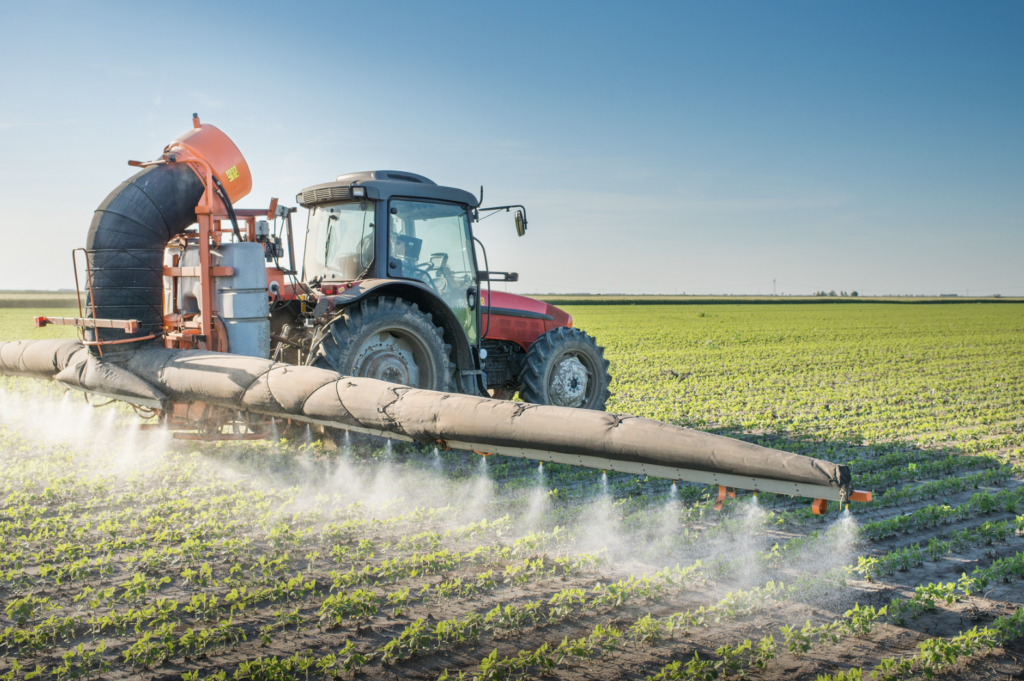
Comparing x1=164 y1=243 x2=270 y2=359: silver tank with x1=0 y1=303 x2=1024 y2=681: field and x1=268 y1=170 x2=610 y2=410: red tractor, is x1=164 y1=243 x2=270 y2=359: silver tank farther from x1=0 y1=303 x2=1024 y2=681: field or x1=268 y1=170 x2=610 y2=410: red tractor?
x1=0 y1=303 x2=1024 y2=681: field

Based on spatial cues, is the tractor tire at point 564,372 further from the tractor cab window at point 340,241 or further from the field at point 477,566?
the tractor cab window at point 340,241

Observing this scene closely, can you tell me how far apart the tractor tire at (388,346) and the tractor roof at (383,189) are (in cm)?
111

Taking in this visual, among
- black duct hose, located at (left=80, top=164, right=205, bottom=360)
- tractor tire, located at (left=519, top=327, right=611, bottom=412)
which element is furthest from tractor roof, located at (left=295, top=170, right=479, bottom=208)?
tractor tire, located at (left=519, top=327, right=611, bottom=412)

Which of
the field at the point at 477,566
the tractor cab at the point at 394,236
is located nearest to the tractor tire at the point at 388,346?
the tractor cab at the point at 394,236

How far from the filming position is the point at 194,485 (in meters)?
5.77

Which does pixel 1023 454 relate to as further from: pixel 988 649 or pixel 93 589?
pixel 93 589

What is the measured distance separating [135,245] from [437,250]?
109 inches

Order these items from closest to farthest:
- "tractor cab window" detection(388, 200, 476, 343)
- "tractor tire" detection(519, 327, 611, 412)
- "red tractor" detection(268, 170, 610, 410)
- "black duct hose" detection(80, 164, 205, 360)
Answer: "black duct hose" detection(80, 164, 205, 360) → "red tractor" detection(268, 170, 610, 410) → "tractor cab window" detection(388, 200, 476, 343) → "tractor tire" detection(519, 327, 611, 412)

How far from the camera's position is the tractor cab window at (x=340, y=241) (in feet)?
22.7

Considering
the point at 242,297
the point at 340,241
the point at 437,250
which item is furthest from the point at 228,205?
the point at 437,250

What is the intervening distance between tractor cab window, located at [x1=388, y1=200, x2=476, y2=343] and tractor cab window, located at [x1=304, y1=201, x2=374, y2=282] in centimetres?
25

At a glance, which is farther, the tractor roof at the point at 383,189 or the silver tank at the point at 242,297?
the tractor roof at the point at 383,189

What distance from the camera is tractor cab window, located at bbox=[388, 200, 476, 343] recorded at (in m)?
6.97

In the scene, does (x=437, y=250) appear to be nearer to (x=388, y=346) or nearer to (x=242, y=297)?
(x=388, y=346)
